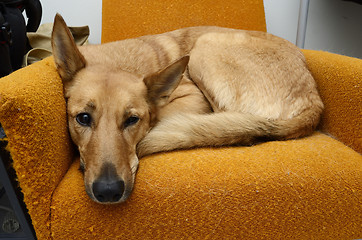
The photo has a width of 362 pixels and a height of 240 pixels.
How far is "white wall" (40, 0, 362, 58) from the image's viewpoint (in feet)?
7.55

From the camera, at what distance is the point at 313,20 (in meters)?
2.54

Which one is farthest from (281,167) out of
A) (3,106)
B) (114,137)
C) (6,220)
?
(6,220)

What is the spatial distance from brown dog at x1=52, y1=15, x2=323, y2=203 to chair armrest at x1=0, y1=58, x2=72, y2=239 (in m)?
0.11

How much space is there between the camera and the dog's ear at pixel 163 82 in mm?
1146

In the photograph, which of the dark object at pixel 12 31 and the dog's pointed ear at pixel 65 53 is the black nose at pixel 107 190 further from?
the dark object at pixel 12 31

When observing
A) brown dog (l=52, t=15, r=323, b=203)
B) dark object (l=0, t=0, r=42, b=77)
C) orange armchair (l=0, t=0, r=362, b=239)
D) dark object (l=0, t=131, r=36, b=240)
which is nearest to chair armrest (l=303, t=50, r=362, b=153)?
brown dog (l=52, t=15, r=323, b=203)

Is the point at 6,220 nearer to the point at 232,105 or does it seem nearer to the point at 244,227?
the point at 244,227

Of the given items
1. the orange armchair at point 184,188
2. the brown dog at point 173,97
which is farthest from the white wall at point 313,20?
the orange armchair at point 184,188

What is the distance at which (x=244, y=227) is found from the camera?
36.4 inches

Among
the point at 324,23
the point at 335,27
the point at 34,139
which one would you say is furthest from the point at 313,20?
the point at 34,139

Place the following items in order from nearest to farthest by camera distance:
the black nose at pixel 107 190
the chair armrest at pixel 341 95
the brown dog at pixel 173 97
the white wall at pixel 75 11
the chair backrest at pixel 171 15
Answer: the black nose at pixel 107 190
the brown dog at pixel 173 97
the chair armrest at pixel 341 95
the chair backrest at pixel 171 15
the white wall at pixel 75 11

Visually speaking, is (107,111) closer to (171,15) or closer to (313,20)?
(171,15)

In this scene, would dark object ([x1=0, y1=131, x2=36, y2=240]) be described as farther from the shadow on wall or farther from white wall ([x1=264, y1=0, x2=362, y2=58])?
the shadow on wall

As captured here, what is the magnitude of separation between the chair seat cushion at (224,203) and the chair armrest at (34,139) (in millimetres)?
42
